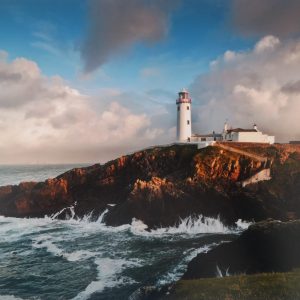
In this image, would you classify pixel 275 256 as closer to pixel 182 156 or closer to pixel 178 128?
pixel 182 156

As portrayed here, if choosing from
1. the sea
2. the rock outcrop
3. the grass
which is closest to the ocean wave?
the sea

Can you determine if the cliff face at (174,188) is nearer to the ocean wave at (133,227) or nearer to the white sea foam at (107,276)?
the ocean wave at (133,227)

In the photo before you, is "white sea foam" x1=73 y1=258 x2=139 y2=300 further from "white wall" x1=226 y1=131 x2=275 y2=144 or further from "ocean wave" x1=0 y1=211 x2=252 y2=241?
"white wall" x1=226 y1=131 x2=275 y2=144

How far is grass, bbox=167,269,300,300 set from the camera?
23.9m

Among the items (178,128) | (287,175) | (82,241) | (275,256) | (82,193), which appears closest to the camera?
(275,256)

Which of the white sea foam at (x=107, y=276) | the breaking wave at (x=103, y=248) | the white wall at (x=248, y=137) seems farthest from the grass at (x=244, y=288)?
the white wall at (x=248, y=137)

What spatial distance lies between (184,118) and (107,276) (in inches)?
2497

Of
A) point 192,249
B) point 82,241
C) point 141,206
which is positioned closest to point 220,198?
point 141,206

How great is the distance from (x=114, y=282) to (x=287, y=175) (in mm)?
44403

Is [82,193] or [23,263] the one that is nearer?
[23,263]

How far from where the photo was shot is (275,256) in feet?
103

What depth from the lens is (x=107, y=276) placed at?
36.7 m

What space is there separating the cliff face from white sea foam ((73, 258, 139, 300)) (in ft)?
57.8

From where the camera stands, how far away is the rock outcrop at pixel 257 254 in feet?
102
